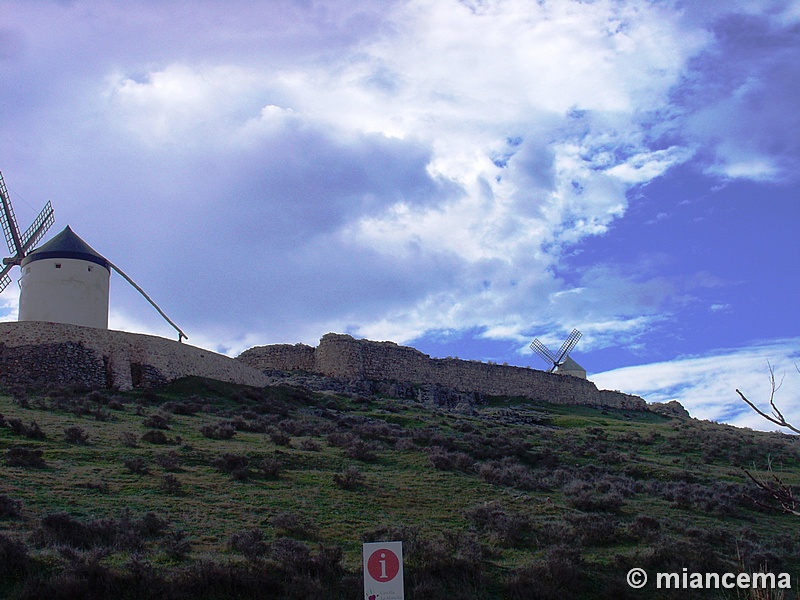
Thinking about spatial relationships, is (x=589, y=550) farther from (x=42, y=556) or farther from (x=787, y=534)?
(x=42, y=556)

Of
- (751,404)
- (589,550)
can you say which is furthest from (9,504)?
(751,404)

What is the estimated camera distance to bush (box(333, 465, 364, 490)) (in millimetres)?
15078

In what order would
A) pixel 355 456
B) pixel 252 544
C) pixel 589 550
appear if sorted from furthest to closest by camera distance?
pixel 355 456
pixel 589 550
pixel 252 544

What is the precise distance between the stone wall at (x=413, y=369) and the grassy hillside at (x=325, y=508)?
1391 cm

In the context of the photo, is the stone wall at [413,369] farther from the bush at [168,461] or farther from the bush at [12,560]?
the bush at [12,560]

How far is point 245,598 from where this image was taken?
32.1 ft

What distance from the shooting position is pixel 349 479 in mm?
15234

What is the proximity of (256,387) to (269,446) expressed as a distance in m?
12.3

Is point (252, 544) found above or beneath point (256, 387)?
beneath

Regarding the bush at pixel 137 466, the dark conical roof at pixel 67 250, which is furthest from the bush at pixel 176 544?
the dark conical roof at pixel 67 250

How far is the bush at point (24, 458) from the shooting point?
13820mm

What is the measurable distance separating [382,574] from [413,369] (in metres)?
32.6

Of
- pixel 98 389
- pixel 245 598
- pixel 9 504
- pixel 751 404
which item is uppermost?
pixel 98 389

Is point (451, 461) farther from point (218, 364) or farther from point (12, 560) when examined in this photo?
point (218, 364)
